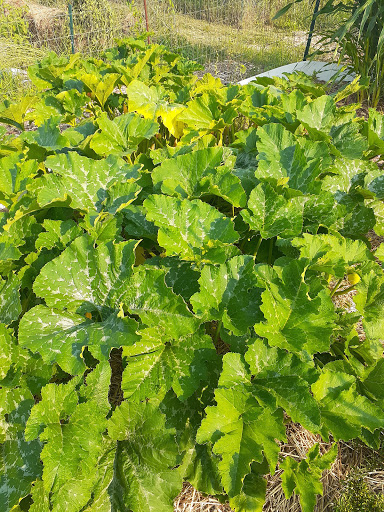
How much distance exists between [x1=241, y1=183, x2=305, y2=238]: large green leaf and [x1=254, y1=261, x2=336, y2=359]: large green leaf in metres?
0.21

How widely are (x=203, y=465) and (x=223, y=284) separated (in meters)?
0.57

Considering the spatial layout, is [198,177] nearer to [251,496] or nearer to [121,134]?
[121,134]

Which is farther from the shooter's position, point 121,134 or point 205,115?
point 205,115

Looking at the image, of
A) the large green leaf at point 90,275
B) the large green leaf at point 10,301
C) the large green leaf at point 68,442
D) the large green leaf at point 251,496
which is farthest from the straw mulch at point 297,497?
the large green leaf at point 10,301

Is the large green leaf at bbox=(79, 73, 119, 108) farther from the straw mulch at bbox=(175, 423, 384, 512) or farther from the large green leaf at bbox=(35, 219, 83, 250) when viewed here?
the straw mulch at bbox=(175, 423, 384, 512)

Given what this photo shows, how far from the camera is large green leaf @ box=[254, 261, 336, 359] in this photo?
113 cm

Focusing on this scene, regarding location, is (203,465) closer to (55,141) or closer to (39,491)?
(39,491)

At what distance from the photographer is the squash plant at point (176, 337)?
1066 millimetres

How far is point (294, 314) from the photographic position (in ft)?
3.90

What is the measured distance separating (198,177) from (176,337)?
693 millimetres

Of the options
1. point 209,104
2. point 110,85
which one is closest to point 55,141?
point 110,85

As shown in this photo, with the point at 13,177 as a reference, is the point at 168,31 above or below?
above

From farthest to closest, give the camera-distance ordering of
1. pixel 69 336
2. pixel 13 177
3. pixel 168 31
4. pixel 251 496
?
pixel 168 31
pixel 13 177
pixel 251 496
pixel 69 336

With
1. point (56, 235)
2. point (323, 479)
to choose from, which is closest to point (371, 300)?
point (323, 479)
